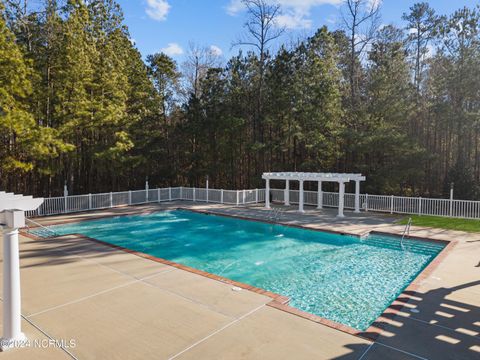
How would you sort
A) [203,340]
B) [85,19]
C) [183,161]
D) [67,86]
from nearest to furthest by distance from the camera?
[203,340]
[67,86]
[85,19]
[183,161]

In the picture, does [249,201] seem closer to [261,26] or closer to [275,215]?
[275,215]

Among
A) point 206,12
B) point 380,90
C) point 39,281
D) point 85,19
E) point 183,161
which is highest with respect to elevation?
point 206,12

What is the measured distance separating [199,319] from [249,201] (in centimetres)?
1350

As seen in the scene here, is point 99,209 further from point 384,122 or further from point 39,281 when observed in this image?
point 384,122

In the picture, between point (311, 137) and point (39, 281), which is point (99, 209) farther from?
point (311, 137)

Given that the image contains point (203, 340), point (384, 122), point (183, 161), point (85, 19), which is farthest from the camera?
point (183, 161)

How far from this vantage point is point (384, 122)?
17594mm

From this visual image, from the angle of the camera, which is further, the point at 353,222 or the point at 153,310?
the point at 353,222

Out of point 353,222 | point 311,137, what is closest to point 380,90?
point 311,137

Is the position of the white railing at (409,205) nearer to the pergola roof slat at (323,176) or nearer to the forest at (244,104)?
the pergola roof slat at (323,176)

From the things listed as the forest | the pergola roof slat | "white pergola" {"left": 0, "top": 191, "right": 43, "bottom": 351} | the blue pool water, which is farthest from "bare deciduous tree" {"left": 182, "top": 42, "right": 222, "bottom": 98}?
"white pergola" {"left": 0, "top": 191, "right": 43, "bottom": 351}

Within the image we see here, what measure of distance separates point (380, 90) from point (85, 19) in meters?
16.4

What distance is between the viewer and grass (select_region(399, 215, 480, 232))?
11238 mm

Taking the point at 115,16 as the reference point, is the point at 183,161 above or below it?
below
